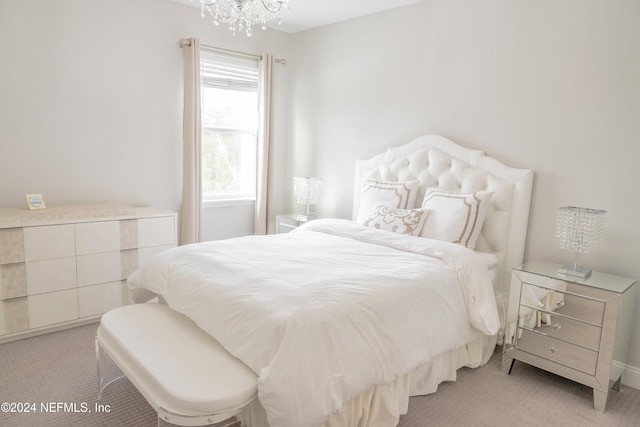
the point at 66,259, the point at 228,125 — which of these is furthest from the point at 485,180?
the point at 66,259

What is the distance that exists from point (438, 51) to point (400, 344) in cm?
251

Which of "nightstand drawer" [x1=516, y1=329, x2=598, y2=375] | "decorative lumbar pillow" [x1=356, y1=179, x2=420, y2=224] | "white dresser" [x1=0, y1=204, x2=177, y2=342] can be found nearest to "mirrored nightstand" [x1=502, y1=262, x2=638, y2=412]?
"nightstand drawer" [x1=516, y1=329, x2=598, y2=375]

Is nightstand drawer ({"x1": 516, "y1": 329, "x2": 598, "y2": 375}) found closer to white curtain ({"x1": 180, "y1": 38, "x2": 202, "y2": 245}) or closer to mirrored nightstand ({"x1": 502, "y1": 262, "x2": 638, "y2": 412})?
mirrored nightstand ({"x1": 502, "y1": 262, "x2": 638, "y2": 412})

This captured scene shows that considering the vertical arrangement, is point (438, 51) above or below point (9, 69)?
above

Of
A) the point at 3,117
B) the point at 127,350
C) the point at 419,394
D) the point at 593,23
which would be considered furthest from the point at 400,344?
the point at 3,117

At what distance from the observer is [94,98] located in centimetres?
359

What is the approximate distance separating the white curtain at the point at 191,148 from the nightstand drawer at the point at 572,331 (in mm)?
2990

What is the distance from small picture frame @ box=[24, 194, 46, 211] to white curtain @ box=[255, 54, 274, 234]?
199 cm

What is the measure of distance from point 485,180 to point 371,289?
5.22 feet

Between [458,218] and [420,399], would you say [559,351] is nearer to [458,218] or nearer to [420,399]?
[420,399]

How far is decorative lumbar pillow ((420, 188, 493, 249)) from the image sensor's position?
121 inches

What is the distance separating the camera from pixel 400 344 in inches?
80.8

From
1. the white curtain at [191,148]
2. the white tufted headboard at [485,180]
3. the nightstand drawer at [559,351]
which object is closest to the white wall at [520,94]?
the white tufted headboard at [485,180]

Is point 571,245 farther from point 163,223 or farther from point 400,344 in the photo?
point 163,223
